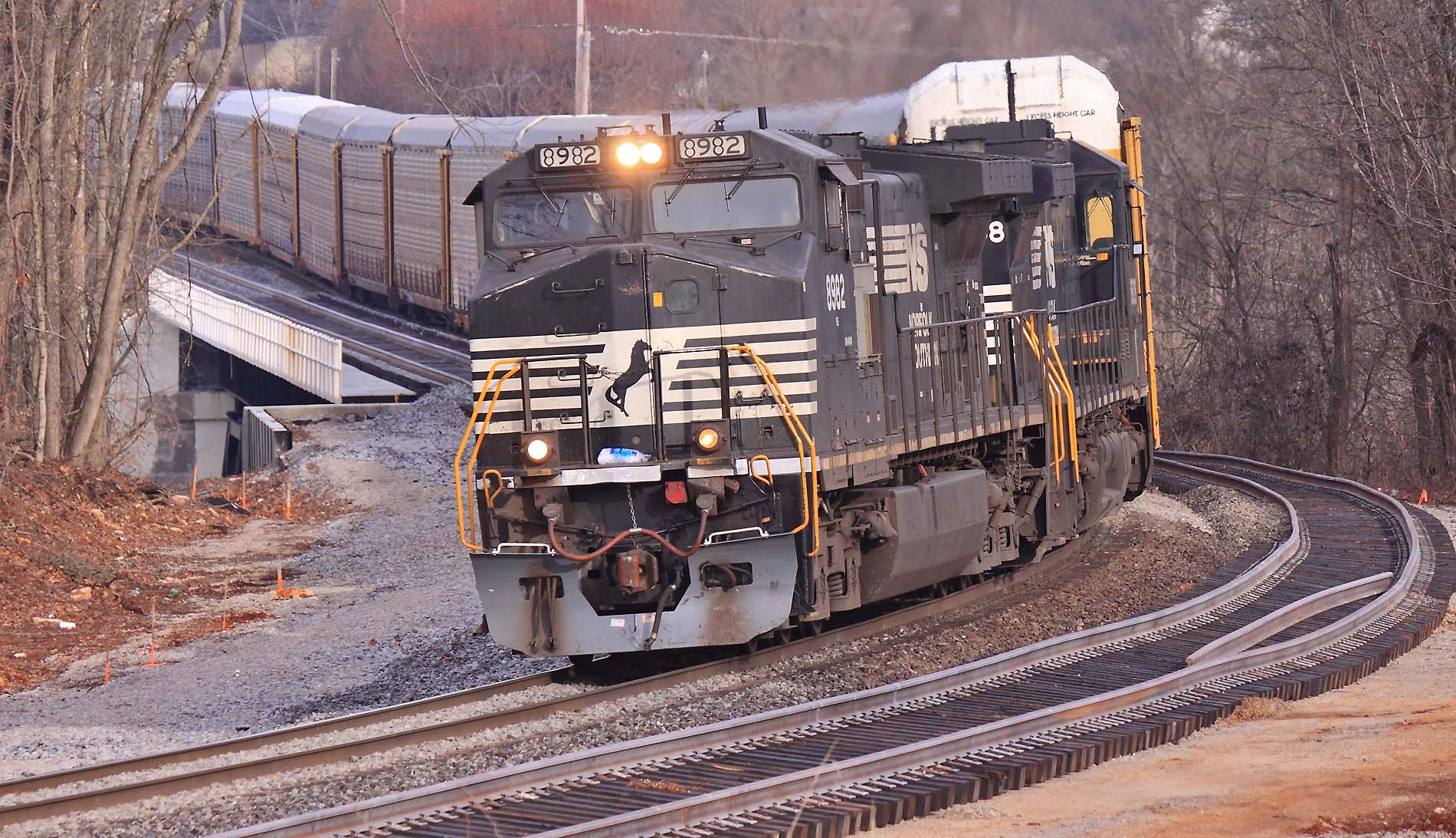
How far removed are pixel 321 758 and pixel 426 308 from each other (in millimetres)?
24765

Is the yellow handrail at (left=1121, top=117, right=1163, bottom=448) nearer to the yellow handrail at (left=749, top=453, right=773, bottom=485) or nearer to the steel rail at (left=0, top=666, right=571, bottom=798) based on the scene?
the yellow handrail at (left=749, top=453, right=773, bottom=485)

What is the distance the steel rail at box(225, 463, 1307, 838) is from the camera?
21.5 feet

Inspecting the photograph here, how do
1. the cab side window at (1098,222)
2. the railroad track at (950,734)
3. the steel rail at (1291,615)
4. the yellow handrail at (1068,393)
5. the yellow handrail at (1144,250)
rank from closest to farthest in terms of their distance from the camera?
the railroad track at (950,734) → the steel rail at (1291,615) → the yellow handrail at (1068,393) → the cab side window at (1098,222) → the yellow handrail at (1144,250)

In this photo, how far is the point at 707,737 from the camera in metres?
A: 7.85

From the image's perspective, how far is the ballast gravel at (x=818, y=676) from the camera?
23.6 ft

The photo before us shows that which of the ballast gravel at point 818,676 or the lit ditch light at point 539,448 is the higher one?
the lit ditch light at point 539,448

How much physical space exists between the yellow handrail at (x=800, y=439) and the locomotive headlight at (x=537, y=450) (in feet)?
4.12

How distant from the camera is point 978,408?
1201 cm

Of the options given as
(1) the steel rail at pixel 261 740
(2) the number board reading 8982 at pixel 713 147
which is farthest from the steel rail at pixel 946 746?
(2) the number board reading 8982 at pixel 713 147

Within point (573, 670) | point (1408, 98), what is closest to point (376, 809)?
point (573, 670)

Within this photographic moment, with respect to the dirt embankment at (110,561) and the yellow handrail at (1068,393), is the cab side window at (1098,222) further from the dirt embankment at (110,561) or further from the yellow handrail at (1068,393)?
the dirt embankment at (110,561)

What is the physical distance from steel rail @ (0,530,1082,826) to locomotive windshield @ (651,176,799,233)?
2.70 m

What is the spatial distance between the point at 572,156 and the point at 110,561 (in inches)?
358

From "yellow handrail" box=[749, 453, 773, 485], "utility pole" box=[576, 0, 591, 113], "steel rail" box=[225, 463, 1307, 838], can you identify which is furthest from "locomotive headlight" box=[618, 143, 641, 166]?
"utility pole" box=[576, 0, 591, 113]
